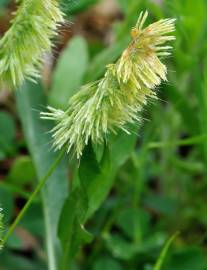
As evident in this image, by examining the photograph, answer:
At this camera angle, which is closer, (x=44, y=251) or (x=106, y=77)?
Result: (x=106, y=77)

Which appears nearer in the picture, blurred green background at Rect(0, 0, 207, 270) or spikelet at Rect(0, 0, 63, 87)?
A: spikelet at Rect(0, 0, 63, 87)

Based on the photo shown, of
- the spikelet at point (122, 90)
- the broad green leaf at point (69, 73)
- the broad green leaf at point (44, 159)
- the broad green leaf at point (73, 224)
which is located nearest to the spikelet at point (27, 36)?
the spikelet at point (122, 90)

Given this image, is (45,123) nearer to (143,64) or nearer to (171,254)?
(171,254)

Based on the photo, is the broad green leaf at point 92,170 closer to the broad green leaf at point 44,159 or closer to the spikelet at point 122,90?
the spikelet at point 122,90

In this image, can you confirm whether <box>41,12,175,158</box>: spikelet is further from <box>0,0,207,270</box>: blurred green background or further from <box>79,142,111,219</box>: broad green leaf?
<box>0,0,207,270</box>: blurred green background

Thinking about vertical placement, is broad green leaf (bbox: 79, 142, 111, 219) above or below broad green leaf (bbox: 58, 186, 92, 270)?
above

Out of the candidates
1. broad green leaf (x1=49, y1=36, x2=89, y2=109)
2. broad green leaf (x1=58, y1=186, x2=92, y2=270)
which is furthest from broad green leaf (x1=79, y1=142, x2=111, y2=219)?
broad green leaf (x1=49, y1=36, x2=89, y2=109)

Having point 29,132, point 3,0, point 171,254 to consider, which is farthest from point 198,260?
point 3,0
